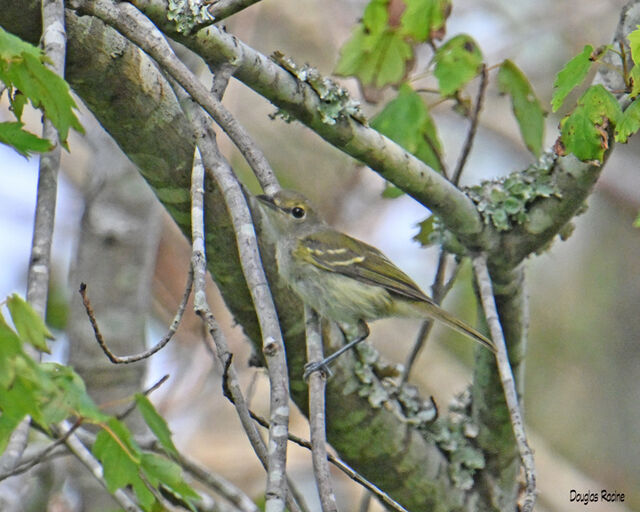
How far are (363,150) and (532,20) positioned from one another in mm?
5656

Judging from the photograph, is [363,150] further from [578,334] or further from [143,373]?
[578,334]

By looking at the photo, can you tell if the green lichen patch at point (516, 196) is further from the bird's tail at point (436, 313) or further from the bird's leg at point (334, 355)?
the bird's leg at point (334, 355)

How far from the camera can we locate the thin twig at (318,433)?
1877 mm

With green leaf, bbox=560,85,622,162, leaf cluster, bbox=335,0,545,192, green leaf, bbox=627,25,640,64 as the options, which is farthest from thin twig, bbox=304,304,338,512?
leaf cluster, bbox=335,0,545,192

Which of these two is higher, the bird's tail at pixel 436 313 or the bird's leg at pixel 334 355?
the bird's tail at pixel 436 313

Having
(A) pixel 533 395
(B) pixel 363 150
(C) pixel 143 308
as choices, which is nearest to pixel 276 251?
(B) pixel 363 150

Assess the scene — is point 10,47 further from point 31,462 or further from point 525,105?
point 525,105

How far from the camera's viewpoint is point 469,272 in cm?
765

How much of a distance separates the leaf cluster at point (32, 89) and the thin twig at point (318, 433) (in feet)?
3.21

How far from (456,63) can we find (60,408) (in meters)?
2.48

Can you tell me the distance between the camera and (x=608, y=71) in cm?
332

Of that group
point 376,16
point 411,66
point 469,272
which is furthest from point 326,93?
point 469,272

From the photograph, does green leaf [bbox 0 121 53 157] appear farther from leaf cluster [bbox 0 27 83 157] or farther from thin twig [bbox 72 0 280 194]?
Result: thin twig [bbox 72 0 280 194]

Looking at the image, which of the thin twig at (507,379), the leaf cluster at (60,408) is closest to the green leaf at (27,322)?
the leaf cluster at (60,408)
